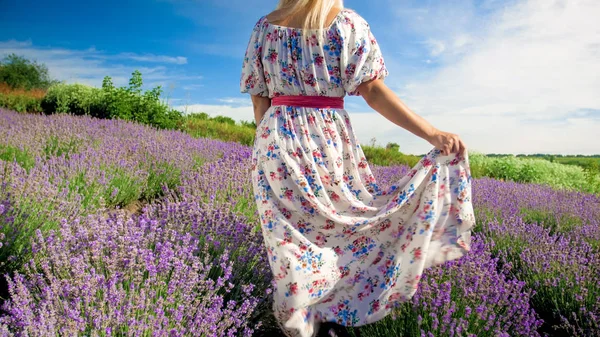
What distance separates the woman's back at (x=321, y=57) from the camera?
218cm

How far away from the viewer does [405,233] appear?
2279mm

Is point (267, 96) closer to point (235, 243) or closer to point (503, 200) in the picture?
point (235, 243)

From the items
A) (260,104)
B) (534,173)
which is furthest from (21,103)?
(260,104)

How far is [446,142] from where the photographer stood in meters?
2.12

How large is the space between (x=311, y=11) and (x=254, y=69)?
420mm

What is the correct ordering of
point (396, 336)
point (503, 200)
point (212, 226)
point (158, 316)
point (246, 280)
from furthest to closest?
point (503, 200), point (212, 226), point (246, 280), point (396, 336), point (158, 316)

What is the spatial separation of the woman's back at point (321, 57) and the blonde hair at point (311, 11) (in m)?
0.03

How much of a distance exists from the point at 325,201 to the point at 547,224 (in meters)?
2.82

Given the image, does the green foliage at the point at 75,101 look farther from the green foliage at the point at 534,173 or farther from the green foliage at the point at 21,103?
the green foliage at the point at 534,173

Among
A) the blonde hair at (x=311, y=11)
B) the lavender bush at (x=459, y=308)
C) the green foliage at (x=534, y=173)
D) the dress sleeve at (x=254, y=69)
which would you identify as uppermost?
the blonde hair at (x=311, y=11)

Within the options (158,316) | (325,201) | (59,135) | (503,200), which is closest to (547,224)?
(503,200)

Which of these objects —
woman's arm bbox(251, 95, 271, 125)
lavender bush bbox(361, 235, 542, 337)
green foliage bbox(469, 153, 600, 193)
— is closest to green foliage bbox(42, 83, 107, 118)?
green foliage bbox(469, 153, 600, 193)

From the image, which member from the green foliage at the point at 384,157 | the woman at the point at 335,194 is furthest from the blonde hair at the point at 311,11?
the green foliage at the point at 384,157

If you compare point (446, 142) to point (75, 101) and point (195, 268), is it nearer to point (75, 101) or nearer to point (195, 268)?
point (195, 268)
